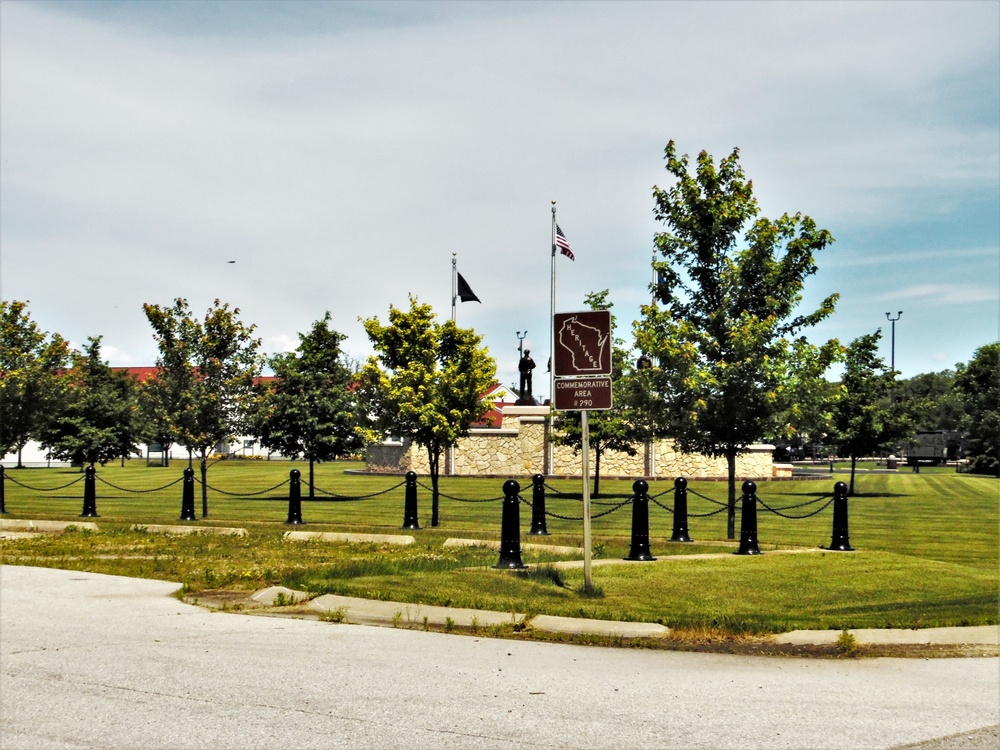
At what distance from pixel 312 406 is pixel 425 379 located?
407 inches

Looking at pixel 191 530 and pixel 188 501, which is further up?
pixel 188 501

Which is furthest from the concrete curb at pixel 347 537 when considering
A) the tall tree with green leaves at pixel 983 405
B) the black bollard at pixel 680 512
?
the tall tree with green leaves at pixel 983 405

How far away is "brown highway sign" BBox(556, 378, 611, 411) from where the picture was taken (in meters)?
11.0

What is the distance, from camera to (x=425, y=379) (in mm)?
23625

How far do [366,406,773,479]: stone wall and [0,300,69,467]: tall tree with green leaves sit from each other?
1774 cm

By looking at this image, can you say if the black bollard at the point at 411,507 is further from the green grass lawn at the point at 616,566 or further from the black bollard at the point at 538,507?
the black bollard at the point at 538,507

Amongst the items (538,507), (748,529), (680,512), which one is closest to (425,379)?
(538,507)

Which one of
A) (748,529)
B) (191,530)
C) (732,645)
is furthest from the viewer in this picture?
(191,530)

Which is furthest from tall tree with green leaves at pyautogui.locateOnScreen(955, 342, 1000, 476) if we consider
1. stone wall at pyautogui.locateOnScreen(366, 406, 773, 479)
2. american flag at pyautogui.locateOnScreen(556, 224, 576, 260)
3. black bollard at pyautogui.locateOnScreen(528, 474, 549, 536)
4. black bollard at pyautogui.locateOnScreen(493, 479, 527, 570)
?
black bollard at pyautogui.locateOnScreen(493, 479, 527, 570)

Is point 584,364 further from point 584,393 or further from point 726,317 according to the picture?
point 726,317

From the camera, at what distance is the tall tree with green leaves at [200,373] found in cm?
2655

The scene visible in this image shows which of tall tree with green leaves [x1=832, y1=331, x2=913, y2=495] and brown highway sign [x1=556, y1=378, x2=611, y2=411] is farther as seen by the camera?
tall tree with green leaves [x1=832, y1=331, x2=913, y2=495]

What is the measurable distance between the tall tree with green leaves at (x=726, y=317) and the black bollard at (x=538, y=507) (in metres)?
2.86

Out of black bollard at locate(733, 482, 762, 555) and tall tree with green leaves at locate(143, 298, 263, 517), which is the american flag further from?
black bollard at locate(733, 482, 762, 555)
